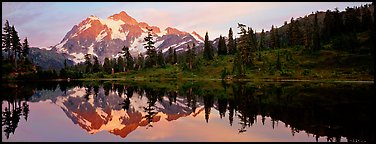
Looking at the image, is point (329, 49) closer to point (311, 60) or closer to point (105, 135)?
point (311, 60)

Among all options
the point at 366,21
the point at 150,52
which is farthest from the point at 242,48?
the point at 366,21

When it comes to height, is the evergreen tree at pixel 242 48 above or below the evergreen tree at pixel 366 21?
below

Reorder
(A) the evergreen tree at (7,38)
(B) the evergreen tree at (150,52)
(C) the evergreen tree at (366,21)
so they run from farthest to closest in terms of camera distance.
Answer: (B) the evergreen tree at (150,52) → (C) the evergreen tree at (366,21) → (A) the evergreen tree at (7,38)

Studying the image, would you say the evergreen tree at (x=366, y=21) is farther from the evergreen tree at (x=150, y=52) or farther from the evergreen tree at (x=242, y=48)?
the evergreen tree at (x=150, y=52)

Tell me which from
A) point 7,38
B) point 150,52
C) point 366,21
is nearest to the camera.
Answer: point 7,38

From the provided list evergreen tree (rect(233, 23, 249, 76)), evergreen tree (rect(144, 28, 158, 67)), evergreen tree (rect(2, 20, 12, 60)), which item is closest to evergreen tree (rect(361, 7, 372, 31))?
evergreen tree (rect(233, 23, 249, 76))

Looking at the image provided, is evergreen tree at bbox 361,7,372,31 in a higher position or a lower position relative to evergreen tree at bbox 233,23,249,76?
higher

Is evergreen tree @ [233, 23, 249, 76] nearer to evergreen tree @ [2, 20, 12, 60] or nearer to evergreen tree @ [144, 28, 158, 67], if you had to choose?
evergreen tree @ [144, 28, 158, 67]

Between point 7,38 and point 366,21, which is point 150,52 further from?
point 366,21

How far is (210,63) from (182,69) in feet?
44.0

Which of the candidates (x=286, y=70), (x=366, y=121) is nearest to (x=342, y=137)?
(x=366, y=121)

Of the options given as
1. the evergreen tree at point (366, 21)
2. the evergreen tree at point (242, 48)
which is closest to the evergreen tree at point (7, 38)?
the evergreen tree at point (242, 48)

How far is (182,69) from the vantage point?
153 m

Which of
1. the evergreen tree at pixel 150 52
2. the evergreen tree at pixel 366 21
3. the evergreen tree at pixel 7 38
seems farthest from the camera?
the evergreen tree at pixel 150 52
